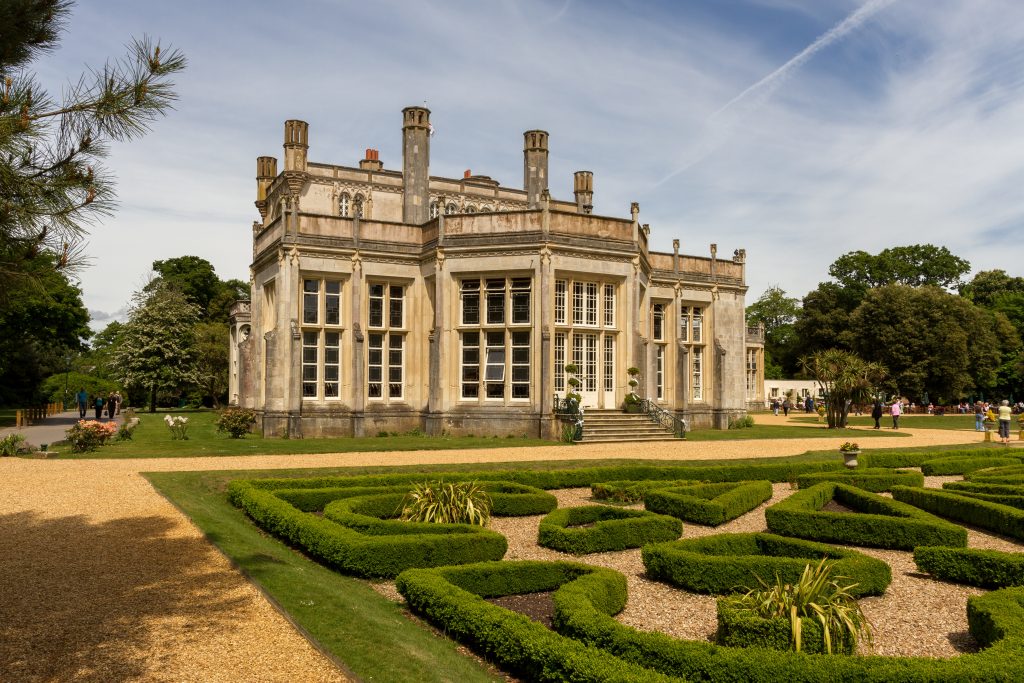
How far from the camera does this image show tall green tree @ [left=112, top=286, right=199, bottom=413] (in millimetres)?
54188

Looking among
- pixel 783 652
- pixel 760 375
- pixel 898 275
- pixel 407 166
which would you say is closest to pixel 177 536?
pixel 783 652

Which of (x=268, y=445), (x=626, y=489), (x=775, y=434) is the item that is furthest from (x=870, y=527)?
(x=775, y=434)

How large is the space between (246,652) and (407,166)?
2765cm

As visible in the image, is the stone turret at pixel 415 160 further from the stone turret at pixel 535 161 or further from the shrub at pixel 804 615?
the shrub at pixel 804 615

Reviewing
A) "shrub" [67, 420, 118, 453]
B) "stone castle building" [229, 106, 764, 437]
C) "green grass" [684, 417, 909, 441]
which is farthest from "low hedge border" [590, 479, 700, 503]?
"shrub" [67, 420, 118, 453]

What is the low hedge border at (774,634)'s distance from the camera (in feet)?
22.0

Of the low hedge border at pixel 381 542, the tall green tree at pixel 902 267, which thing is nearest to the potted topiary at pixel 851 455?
the low hedge border at pixel 381 542

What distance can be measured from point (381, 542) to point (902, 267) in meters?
82.4

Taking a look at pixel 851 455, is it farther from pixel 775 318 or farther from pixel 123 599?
pixel 775 318

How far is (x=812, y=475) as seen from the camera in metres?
16.6

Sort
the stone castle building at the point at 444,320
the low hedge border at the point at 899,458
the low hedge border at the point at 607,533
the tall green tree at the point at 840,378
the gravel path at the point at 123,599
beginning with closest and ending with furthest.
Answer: the gravel path at the point at 123,599 → the low hedge border at the point at 607,533 → the low hedge border at the point at 899,458 → the stone castle building at the point at 444,320 → the tall green tree at the point at 840,378

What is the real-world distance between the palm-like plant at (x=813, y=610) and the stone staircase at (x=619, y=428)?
60.6 feet

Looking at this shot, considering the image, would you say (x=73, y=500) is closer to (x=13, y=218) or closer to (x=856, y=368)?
(x=13, y=218)

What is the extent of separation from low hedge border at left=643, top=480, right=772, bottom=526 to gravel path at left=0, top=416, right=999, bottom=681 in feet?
12.2
